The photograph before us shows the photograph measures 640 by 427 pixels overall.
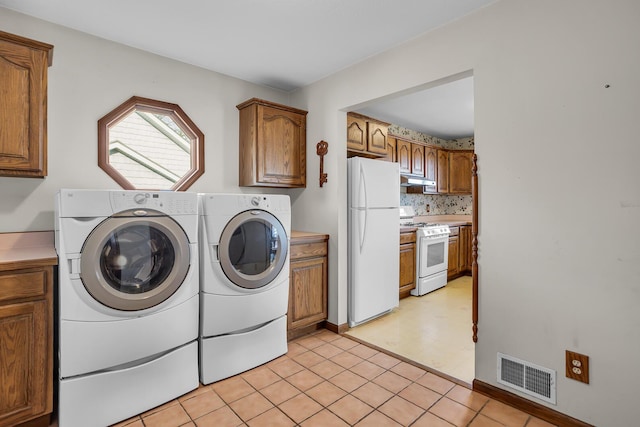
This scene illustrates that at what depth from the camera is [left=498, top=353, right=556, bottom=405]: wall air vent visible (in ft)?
5.80

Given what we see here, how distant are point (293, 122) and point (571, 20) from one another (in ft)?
7.23

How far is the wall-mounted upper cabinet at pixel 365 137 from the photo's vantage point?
352cm

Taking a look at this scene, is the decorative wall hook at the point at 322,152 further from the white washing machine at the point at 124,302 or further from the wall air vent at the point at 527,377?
the wall air vent at the point at 527,377

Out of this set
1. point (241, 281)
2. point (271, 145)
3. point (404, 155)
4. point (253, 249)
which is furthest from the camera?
point (404, 155)

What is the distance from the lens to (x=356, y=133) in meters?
3.58

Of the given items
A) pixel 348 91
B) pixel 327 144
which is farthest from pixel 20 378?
pixel 348 91

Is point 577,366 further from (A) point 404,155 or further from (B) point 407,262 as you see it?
(A) point 404,155

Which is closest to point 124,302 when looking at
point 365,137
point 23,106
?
point 23,106

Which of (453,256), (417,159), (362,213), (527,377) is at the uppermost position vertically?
(417,159)

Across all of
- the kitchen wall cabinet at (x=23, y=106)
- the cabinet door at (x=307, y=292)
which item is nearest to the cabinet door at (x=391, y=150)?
the cabinet door at (x=307, y=292)

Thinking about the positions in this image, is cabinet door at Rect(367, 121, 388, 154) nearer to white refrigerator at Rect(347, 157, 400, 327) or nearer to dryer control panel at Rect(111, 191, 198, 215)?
white refrigerator at Rect(347, 157, 400, 327)

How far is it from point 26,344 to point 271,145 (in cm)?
218

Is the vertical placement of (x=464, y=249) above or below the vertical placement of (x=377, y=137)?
below

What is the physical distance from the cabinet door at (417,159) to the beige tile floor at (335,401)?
3133 millimetres
